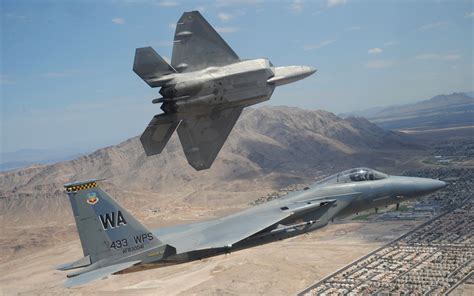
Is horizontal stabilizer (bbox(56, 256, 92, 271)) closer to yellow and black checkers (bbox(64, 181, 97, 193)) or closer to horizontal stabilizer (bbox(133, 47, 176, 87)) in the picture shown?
yellow and black checkers (bbox(64, 181, 97, 193))

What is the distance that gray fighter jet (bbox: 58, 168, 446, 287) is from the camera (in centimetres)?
2186

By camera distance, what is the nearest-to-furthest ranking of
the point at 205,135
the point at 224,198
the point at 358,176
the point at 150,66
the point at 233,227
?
1. the point at 150,66
2. the point at 205,135
3. the point at 233,227
4. the point at 358,176
5. the point at 224,198

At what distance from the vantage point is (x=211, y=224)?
85.5 ft

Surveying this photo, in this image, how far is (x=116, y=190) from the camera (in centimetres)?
11125

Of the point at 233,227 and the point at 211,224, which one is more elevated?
the point at 211,224

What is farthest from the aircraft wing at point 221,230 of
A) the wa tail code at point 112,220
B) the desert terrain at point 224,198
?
the desert terrain at point 224,198

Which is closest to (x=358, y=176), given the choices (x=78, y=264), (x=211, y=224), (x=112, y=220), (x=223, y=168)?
(x=211, y=224)

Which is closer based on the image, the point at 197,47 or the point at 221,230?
the point at 197,47

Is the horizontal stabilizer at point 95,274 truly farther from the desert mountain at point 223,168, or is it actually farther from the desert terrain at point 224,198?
the desert mountain at point 223,168

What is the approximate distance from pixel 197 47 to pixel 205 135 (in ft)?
14.1

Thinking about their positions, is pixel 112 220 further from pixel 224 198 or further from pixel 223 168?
pixel 223 168

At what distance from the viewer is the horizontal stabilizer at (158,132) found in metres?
20.2

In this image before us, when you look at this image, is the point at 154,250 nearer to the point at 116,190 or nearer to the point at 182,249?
the point at 182,249

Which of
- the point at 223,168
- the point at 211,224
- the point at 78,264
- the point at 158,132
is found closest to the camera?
the point at 158,132
